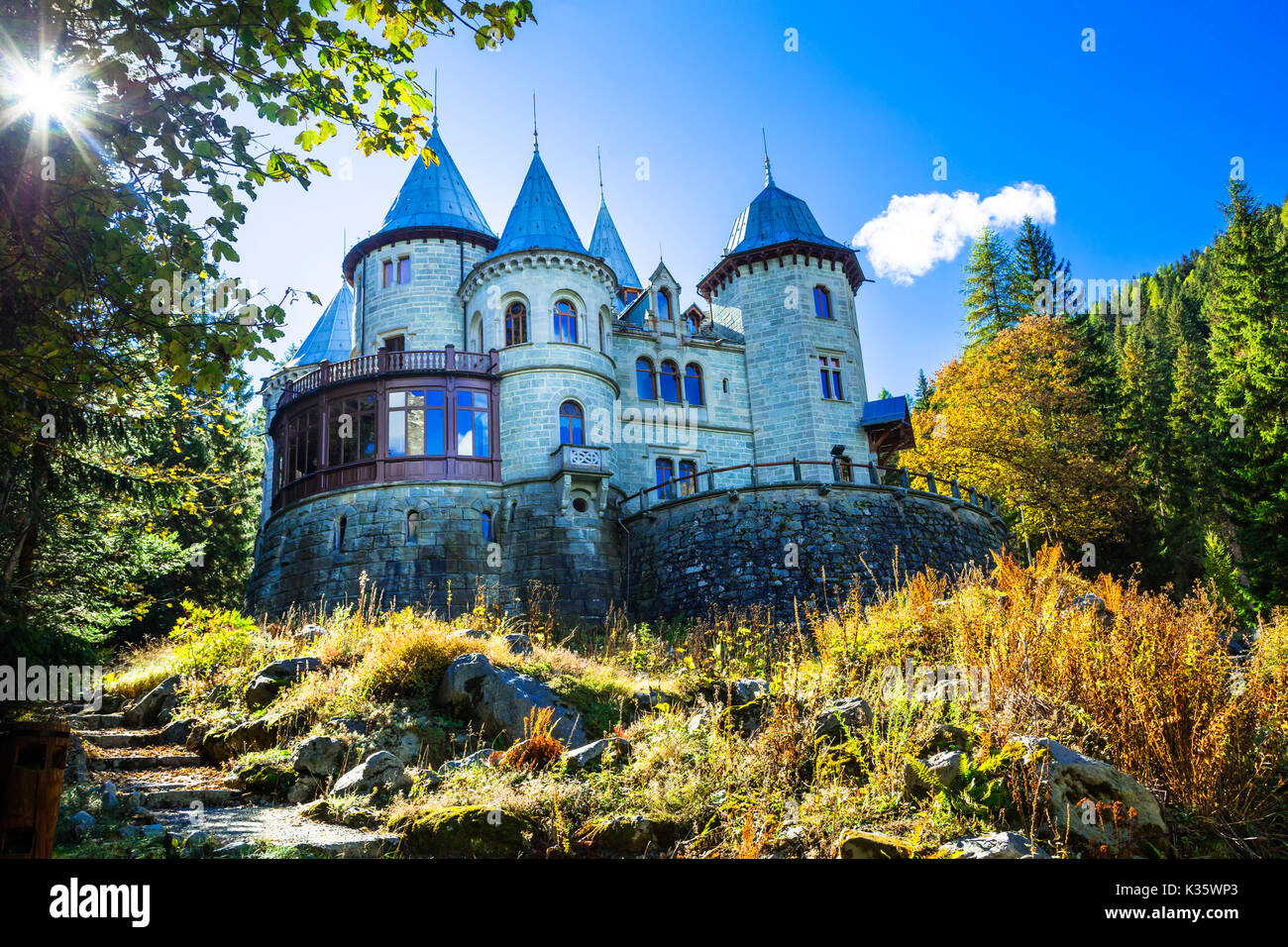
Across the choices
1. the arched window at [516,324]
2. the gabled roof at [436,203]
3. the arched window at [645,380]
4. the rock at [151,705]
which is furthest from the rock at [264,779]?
the gabled roof at [436,203]

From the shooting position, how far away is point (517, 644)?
13906 mm

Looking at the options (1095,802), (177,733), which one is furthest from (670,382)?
(1095,802)

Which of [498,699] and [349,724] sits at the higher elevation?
[498,699]

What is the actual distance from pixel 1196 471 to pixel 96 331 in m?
40.4

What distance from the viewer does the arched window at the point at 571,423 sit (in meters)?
26.6

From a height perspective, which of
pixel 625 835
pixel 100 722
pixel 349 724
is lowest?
pixel 625 835

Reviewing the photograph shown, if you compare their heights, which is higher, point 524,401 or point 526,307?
point 526,307

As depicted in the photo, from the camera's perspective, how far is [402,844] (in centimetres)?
677

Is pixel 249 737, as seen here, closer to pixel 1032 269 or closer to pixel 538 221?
pixel 538 221

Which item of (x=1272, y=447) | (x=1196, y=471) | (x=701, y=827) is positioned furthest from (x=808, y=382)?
(x=701, y=827)

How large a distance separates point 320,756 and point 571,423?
17920 millimetres

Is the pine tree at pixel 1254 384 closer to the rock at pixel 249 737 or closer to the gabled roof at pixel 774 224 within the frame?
the gabled roof at pixel 774 224

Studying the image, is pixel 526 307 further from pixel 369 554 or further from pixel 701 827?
pixel 701 827
